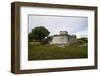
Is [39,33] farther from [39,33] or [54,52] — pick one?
[54,52]

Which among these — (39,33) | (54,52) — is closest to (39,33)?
(39,33)

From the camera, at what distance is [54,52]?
187cm

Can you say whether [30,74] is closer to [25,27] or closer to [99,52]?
[25,27]

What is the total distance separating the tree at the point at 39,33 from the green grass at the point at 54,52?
0.07m

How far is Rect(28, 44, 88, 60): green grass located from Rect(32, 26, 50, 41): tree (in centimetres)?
7

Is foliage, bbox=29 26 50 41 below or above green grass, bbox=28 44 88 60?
above

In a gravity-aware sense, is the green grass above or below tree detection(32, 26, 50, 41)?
below

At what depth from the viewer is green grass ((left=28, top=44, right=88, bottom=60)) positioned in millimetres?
1801

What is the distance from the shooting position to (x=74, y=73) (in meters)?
1.94

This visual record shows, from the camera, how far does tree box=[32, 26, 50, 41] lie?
1.80 m

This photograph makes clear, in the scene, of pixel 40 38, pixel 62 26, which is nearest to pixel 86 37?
pixel 62 26

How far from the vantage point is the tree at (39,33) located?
180 cm

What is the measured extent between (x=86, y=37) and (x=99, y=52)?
19 cm

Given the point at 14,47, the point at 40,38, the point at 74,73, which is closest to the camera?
the point at 14,47
